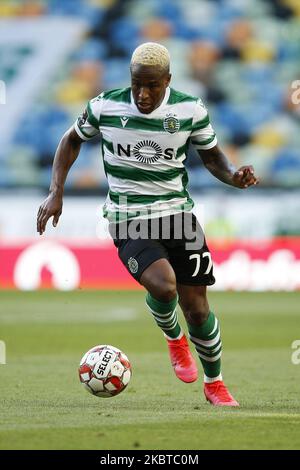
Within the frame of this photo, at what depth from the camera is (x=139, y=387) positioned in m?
8.06

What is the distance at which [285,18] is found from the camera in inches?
1037

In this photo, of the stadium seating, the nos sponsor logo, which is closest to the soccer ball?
the nos sponsor logo

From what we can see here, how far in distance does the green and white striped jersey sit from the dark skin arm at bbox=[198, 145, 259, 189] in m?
0.09

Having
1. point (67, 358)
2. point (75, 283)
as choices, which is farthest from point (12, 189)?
point (67, 358)

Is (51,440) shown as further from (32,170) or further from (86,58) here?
(86,58)

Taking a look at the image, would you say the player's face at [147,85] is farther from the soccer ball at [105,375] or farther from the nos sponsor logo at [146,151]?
the soccer ball at [105,375]

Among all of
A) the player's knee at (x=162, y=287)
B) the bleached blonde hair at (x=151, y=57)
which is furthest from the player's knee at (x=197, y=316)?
the bleached blonde hair at (x=151, y=57)

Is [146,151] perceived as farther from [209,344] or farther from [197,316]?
[209,344]

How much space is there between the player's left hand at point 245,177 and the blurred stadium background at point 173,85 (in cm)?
1590

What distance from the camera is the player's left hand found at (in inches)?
259

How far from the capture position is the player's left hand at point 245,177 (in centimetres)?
657

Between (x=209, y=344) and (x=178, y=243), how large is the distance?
70cm

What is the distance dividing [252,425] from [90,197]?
18935 mm

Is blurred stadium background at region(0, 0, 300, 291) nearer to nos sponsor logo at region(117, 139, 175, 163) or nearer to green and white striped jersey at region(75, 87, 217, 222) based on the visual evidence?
green and white striped jersey at region(75, 87, 217, 222)
